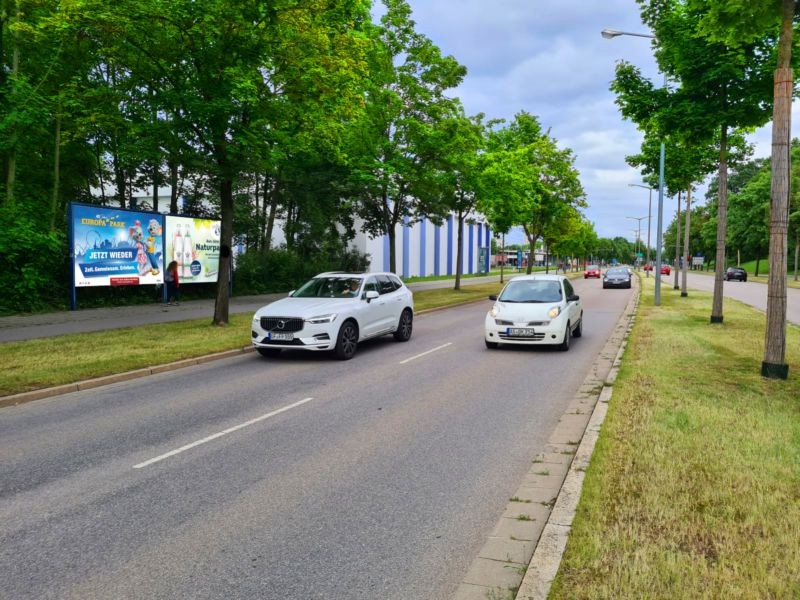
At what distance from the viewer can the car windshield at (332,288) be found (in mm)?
11934

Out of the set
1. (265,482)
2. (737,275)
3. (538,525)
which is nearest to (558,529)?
(538,525)

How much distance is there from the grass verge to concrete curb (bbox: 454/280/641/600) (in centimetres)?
723

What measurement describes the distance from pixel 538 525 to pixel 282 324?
24.9ft

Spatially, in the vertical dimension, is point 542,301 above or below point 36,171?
below

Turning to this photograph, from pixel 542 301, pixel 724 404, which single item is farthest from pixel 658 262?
pixel 724 404

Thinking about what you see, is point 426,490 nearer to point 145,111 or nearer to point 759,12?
point 759,12

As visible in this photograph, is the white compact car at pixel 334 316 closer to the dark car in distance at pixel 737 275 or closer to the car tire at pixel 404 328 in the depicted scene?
the car tire at pixel 404 328

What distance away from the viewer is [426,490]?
4.57 meters

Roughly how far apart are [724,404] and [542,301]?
5.75 m

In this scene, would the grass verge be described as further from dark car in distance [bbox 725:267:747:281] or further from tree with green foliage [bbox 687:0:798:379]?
dark car in distance [bbox 725:267:747:281]

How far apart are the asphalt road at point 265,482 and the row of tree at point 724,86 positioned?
3.68 m

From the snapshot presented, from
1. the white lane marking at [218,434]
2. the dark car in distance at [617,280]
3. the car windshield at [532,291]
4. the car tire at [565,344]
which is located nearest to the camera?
the white lane marking at [218,434]

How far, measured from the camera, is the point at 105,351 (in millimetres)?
11148

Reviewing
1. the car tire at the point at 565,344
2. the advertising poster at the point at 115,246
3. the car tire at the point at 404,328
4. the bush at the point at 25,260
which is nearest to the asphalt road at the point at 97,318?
the bush at the point at 25,260
